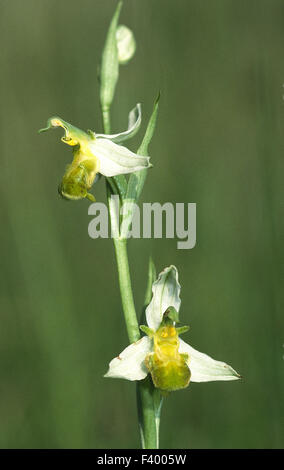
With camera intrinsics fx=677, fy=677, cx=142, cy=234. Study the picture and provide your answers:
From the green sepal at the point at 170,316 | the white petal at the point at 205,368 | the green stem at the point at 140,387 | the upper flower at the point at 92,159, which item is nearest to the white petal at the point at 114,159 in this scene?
the upper flower at the point at 92,159

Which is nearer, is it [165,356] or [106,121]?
[165,356]

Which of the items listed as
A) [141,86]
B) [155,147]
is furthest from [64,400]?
[141,86]

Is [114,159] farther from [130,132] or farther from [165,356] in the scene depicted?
[165,356]

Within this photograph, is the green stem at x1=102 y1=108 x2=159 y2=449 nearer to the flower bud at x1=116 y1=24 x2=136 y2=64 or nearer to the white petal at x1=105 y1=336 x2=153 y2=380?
the white petal at x1=105 y1=336 x2=153 y2=380

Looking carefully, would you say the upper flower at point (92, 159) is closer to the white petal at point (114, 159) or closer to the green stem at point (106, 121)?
the white petal at point (114, 159)

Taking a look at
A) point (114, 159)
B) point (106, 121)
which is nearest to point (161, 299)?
point (114, 159)

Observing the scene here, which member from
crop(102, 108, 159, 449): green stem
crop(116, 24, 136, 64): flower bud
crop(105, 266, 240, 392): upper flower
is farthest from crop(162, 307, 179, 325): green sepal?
crop(116, 24, 136, 64): flower bud
